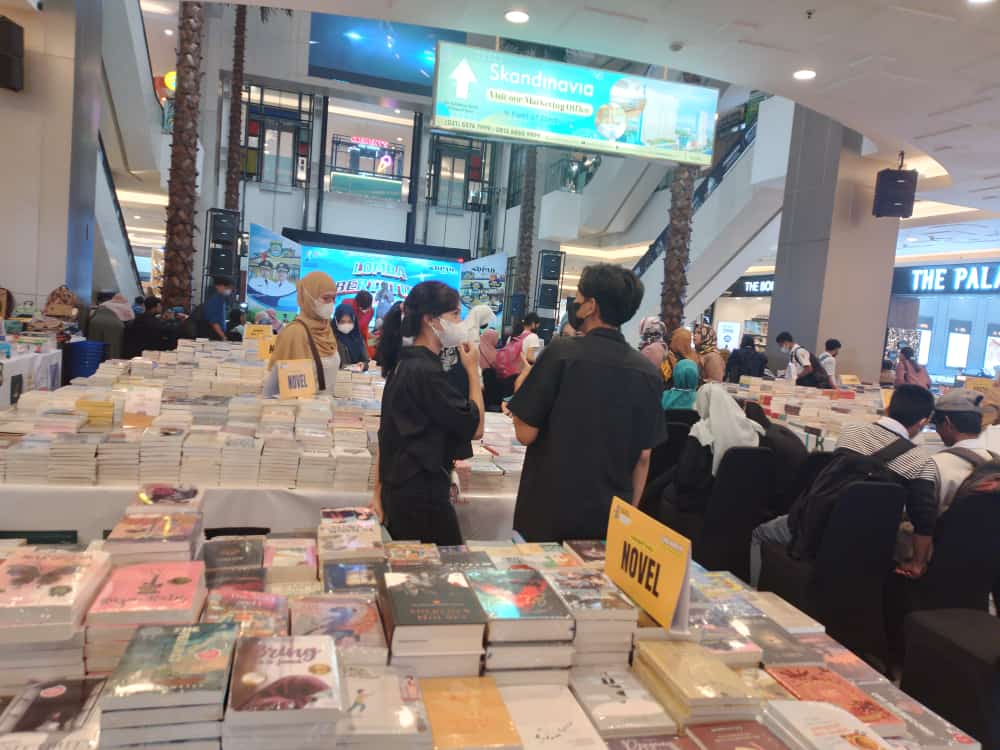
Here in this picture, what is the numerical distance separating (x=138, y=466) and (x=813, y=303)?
920 cm

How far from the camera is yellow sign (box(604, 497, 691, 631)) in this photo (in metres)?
1.46

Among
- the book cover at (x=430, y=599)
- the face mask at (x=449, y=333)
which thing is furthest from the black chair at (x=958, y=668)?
the face mask at (x=449, y=333)

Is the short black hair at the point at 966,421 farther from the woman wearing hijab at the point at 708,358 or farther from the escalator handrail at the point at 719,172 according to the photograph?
the escalator handrail at the point at 719,172

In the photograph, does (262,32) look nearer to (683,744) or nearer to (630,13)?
(630,13)

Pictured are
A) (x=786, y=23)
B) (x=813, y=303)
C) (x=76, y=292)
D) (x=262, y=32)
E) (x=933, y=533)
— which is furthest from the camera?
(x=262, y=32)

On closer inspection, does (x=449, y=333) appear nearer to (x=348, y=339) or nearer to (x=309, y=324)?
(x=309, y=324)

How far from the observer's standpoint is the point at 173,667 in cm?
108

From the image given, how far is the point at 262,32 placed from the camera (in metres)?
16.3

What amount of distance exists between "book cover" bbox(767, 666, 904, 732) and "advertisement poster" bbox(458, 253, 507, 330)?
1424 cm

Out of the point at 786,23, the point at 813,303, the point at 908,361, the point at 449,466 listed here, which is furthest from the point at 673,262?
the point at 449,466

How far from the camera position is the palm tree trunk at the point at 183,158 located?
7902 millimetres

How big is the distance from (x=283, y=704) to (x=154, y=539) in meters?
0.75

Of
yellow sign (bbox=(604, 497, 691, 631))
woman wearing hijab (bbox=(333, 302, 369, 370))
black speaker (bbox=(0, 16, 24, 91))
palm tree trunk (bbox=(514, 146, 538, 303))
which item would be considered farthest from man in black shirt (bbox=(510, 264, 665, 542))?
palm tree trunk (bbox=(514, 146, 538, 303))

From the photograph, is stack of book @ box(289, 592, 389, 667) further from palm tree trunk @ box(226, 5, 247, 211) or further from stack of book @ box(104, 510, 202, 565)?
palm tree trunk @ box(226, 5, 247, 211)
